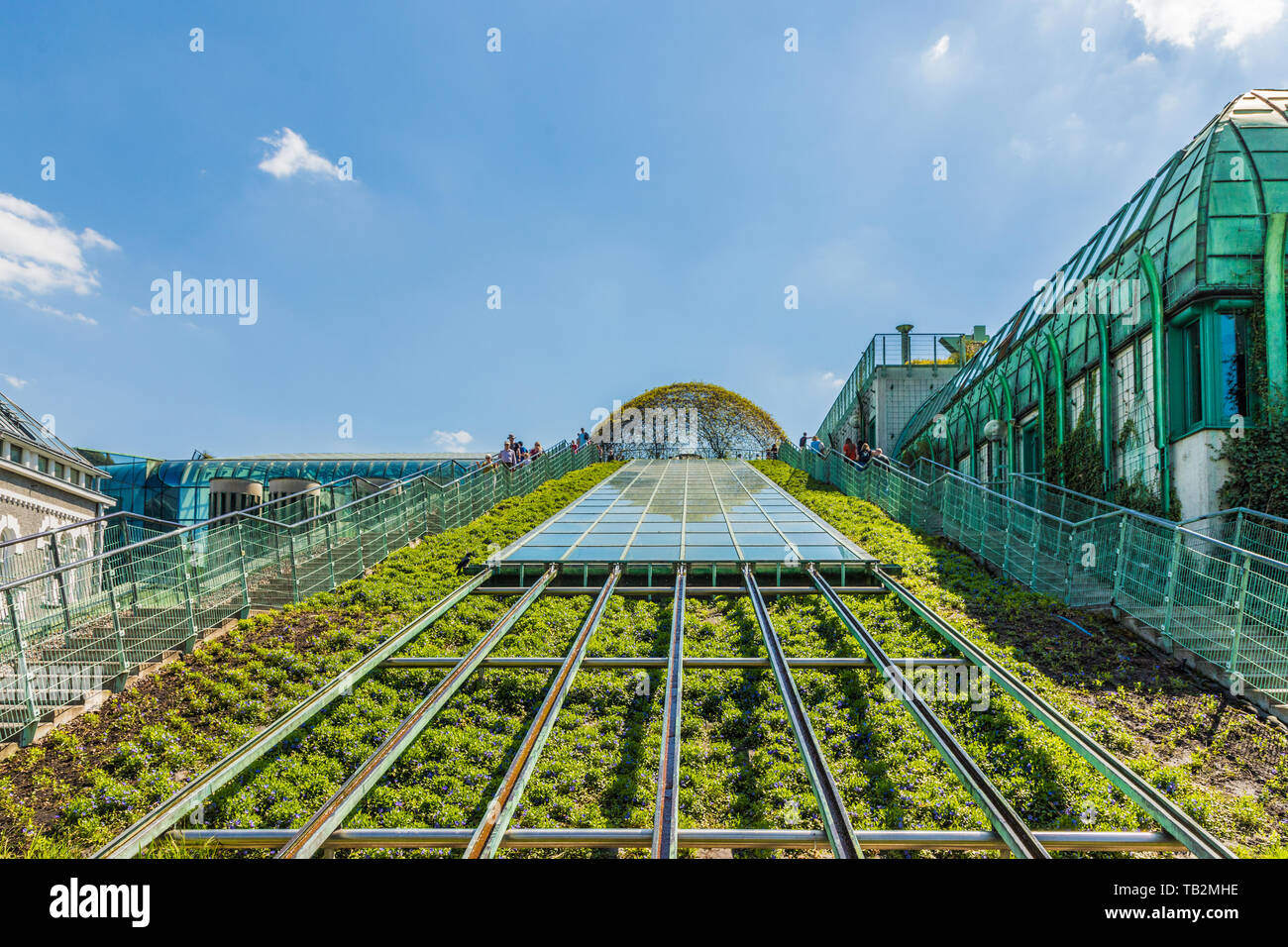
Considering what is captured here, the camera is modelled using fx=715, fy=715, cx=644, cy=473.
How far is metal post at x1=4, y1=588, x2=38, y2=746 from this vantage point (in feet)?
20.2

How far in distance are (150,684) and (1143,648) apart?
417 inches

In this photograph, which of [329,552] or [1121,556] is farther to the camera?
[329,552]

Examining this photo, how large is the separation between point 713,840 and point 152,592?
693 centimetres

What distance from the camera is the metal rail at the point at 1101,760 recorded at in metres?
4.16

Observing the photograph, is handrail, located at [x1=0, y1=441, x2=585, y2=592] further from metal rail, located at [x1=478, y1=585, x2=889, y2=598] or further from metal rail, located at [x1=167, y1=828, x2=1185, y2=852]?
metal rail, located at [x1=167, y1=828, x2=1185, y2=852]

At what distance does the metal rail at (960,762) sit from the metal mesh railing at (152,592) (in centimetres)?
756

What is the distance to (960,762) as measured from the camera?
508 cm

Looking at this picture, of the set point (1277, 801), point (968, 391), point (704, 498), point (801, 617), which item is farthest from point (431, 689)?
point (968, 391)

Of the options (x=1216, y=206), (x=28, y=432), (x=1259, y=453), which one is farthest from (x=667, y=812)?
(x=28, y=432)

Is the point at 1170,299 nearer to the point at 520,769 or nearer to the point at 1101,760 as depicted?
the point at 1101,760

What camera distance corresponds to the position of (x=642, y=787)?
5.37 metres

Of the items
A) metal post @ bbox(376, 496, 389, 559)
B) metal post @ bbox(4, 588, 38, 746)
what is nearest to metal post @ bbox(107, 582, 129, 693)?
metal post @ bbox(4, 588, 38, 746)

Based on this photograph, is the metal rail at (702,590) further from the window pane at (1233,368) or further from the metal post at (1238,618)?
the window pane at (1233,368)
